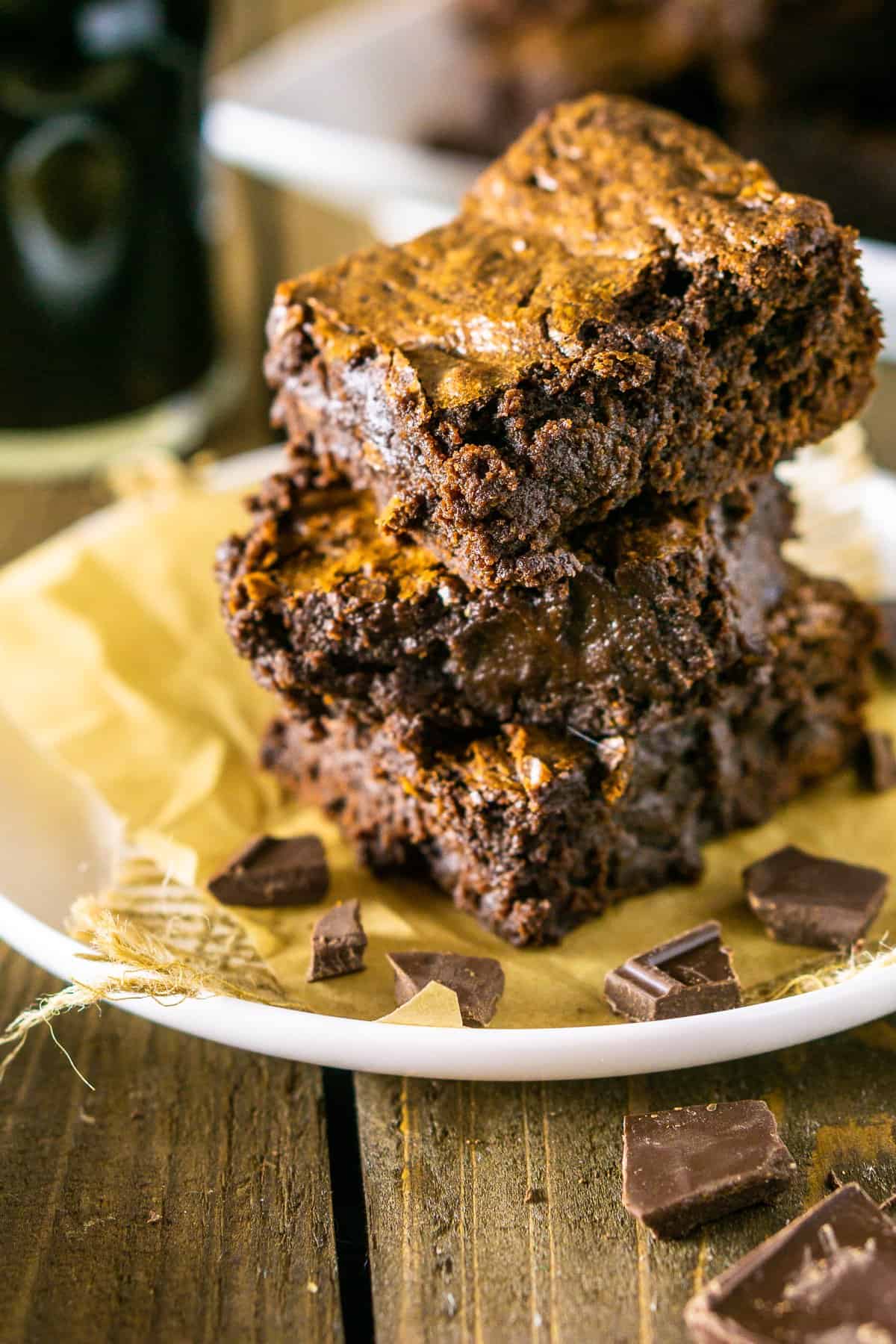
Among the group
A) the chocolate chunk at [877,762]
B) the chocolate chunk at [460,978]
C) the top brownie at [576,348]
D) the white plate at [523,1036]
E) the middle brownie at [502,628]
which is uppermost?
the top brownie at [576,348]

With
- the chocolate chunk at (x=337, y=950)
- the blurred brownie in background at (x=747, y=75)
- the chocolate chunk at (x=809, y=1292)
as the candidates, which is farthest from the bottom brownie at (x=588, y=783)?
the blurred brownie in background at (x=747, y=75)

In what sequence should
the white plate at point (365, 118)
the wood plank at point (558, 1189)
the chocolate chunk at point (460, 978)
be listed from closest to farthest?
the wood plank at point (558, 1189) < the chocolate chunk at point (460, 978) < the white plate at point (365, 118)

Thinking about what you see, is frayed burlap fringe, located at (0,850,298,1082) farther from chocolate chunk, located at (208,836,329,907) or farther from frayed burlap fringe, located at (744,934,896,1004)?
frayed burlap fringe, located at (744,934,896,1004)

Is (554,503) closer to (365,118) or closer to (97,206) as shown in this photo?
(97,206)

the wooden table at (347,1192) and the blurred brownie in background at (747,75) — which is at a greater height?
the blurred brownie in background at (747,75)

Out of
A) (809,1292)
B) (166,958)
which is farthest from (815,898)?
(166,958)

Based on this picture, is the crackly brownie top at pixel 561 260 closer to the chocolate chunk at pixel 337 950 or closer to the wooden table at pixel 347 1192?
the chocolate chunk at pixel 337 950
